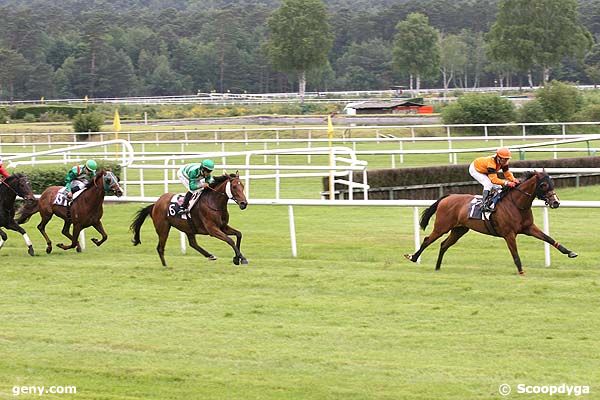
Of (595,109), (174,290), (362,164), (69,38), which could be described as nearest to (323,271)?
(174,290)

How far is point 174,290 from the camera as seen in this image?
10117 millimetres

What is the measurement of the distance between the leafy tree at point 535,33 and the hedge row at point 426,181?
44515mm

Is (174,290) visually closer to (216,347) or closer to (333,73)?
(216,347)

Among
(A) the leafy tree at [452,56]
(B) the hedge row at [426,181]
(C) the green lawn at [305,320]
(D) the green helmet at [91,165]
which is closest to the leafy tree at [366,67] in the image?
(A) the leafy tree at [452,56]

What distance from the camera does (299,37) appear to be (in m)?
72.6

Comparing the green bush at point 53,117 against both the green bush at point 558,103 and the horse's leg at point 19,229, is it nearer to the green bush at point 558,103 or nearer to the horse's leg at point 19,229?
the green bush at point 558,103

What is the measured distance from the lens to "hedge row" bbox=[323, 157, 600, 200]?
1792cm

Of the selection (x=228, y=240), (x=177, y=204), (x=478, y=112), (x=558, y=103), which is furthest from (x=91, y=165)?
(x=558, y=103)

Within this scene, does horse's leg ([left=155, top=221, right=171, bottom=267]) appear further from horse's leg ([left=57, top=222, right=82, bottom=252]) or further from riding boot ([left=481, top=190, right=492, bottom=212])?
riding boot ([left=481, top=190, right=492, bottom=212])

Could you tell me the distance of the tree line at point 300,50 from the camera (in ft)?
212

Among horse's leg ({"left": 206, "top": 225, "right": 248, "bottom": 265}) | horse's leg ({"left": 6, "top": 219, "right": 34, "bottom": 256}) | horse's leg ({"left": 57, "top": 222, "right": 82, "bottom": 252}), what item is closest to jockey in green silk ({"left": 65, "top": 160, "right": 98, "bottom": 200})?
horse's leg ({"left": 57, "top": 222, "right": 82, "bottom": 252})

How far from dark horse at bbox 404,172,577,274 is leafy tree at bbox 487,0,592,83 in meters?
53.2

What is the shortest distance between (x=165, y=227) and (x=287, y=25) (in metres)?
61.6

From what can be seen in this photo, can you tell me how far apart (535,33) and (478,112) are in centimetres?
2895
